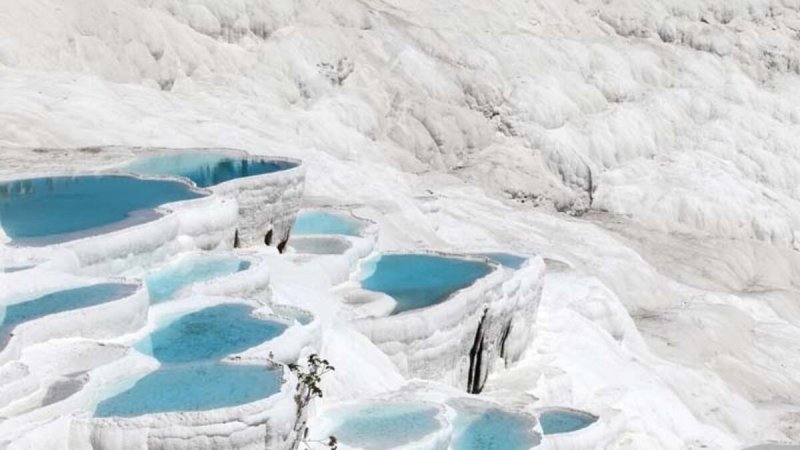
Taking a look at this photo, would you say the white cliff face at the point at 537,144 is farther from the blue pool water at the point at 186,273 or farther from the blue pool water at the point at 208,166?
the blue pool water at the point at 208,166

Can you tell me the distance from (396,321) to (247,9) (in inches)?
987

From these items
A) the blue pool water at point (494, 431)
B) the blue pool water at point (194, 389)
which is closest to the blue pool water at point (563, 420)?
the blue pool water at point (494, 431)

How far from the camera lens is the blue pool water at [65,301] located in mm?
12461

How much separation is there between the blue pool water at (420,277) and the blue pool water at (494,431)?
3.72 m

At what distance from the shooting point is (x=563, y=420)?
17.1m

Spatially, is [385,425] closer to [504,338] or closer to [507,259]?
[504,338]

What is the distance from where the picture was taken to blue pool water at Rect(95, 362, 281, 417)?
11164 mm

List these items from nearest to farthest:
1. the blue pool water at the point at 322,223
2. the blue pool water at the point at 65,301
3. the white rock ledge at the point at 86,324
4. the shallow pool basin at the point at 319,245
A: 1. the white rock ledge at the point at 86,324
2. the blue pool water at the point at 65,301
3. the shallow pool basin at the point at 319,245
4. the blue pool water at the point at 322,223

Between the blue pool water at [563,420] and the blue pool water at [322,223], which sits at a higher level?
the blue pool water at [322,223]

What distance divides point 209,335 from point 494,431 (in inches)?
148

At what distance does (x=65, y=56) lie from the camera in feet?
108

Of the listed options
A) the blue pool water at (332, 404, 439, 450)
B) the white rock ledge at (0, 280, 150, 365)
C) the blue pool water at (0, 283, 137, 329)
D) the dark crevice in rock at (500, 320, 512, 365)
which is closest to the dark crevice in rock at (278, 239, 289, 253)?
the dark crevice in rock at (500, 320, 512, 365)

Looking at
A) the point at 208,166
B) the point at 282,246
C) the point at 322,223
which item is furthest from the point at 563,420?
the point at 208,166

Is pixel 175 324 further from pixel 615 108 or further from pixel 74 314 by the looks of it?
pixel 615 108
